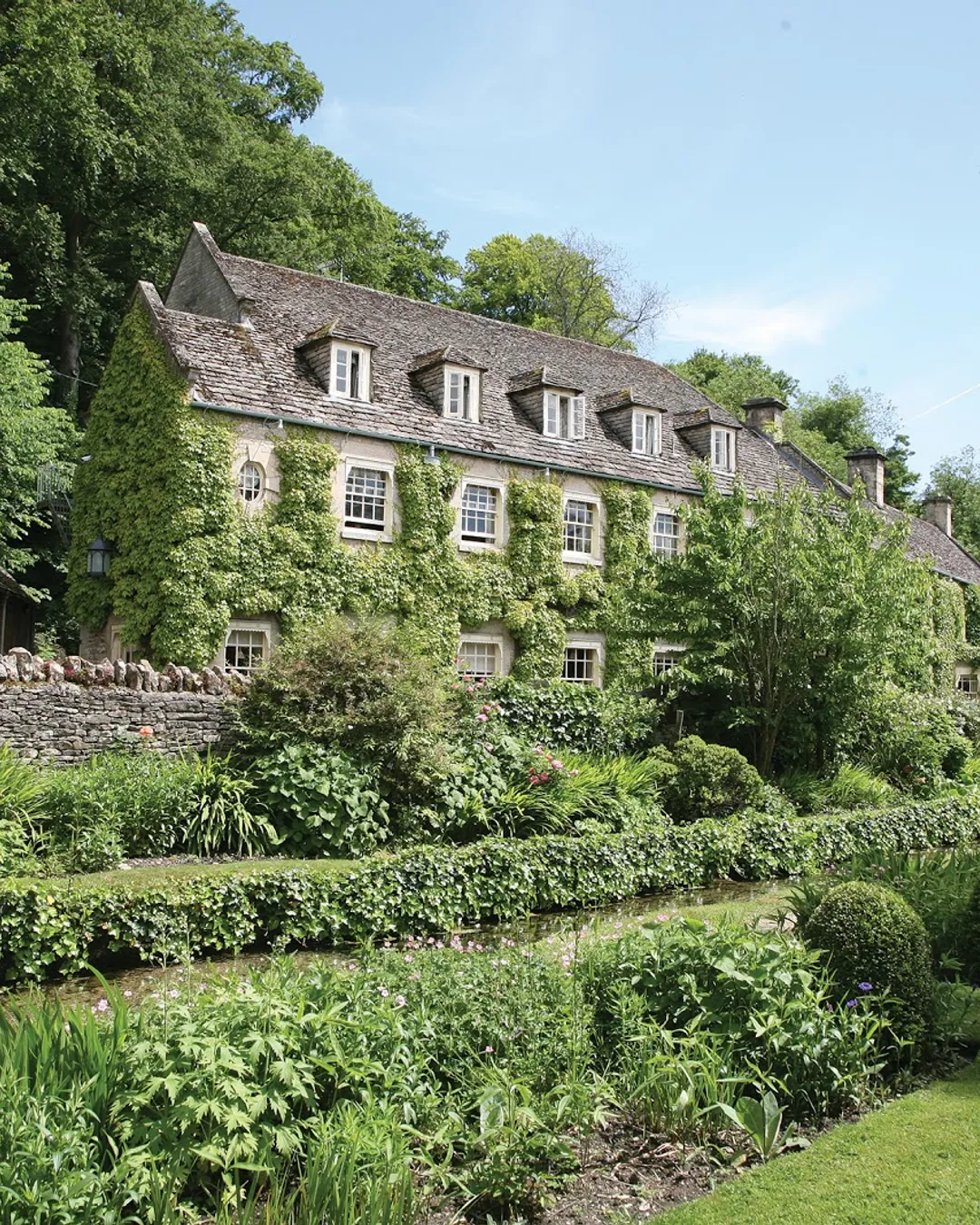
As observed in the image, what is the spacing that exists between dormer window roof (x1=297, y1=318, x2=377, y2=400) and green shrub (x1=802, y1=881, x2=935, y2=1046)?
17.5m

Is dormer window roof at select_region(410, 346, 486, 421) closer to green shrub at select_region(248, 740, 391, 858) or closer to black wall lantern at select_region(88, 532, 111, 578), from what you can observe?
black wall lantern at select_region(88, 532, 111, 578)

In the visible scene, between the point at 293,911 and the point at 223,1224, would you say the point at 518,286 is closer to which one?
the point at 293,911

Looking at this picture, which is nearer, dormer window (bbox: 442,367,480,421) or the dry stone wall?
the dry stone wall

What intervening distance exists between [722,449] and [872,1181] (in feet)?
85.6

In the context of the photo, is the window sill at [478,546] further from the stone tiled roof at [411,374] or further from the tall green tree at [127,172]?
the tall green tree at [127,172]

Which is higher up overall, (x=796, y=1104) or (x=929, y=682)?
(x=929, y=682)

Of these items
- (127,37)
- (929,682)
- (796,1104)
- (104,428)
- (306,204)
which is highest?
(127,37)

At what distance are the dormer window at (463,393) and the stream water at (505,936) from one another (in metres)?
13.9

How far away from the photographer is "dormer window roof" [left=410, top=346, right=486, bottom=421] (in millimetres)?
24453

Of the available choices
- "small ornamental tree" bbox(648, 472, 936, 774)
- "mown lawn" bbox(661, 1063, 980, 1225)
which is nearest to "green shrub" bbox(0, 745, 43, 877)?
"mown lawn" bbox(661, 1063, 980, 1225)

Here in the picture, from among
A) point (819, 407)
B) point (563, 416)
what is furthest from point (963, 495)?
point (563, 416)

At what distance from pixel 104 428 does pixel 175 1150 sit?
21594 millimetres

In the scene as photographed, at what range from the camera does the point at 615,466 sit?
2678cm

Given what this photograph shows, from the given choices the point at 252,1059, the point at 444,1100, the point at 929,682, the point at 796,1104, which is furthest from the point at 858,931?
the point at 929,682
